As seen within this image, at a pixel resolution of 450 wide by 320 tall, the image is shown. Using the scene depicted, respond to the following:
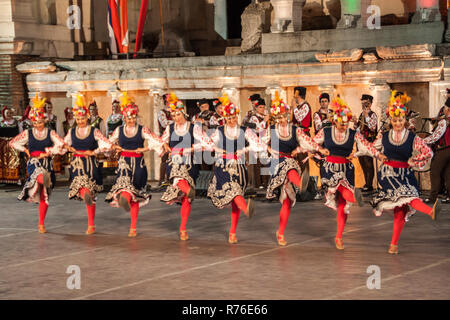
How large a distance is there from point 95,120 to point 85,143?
5083mm

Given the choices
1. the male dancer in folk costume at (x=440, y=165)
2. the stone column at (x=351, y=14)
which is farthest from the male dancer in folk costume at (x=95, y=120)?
the male dancer in folk costume at (x=440, y=165)

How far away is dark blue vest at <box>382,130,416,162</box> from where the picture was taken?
380 inches

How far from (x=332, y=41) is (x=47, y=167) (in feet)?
25.8

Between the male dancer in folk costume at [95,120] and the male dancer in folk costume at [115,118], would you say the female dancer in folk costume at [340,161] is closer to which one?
the male dancer in folk costume at [95,120]

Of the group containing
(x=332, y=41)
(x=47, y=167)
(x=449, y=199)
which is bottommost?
(x=449, y=199)

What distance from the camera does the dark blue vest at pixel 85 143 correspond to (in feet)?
37.3

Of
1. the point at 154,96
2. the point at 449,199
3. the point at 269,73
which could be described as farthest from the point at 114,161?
the point at 449,199

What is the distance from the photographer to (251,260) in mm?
9250

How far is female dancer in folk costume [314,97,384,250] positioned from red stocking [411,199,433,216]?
0.83m

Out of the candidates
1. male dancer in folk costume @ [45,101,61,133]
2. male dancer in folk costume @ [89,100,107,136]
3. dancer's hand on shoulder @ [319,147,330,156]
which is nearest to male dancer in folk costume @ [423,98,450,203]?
dancer's hand on shoulder @ [319,147,330,156]

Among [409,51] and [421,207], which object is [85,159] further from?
[409,51]

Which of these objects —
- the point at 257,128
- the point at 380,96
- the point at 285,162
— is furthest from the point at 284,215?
the point at 380,96

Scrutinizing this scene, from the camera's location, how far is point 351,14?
17.9m

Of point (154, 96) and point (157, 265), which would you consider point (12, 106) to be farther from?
point (157, 265)
